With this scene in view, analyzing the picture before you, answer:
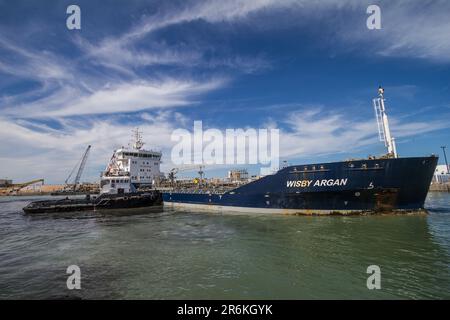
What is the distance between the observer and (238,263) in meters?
9.22

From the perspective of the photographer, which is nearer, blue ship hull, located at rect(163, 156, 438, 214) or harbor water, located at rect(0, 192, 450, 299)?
harbor water, located at rect(0, 192, 450, 299)

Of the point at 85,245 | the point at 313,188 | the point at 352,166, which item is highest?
the point at 352,166

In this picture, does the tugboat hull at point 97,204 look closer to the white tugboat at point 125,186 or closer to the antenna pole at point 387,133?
the white tugboat at point 125,186

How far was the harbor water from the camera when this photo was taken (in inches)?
269

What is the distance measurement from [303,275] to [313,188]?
13377 millimetres

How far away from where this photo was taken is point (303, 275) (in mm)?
7875

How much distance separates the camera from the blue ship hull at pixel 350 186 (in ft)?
59.8

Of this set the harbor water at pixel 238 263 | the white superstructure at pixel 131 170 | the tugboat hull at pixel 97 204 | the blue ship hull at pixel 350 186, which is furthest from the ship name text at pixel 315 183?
the white superstructure at pixel 131 170

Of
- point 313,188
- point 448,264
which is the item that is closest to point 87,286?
point 448,264

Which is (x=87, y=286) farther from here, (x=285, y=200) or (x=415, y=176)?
(x=415, y=176)

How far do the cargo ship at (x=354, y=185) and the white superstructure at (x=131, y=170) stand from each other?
23.7 meters

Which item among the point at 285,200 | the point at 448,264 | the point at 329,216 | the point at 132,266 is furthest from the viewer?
the point at 285,200

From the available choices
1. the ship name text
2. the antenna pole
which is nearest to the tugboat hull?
the ship name text

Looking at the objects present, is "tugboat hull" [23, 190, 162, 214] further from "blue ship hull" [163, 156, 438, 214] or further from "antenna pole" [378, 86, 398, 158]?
"antenna pole" [378, 86, 398, 158]
